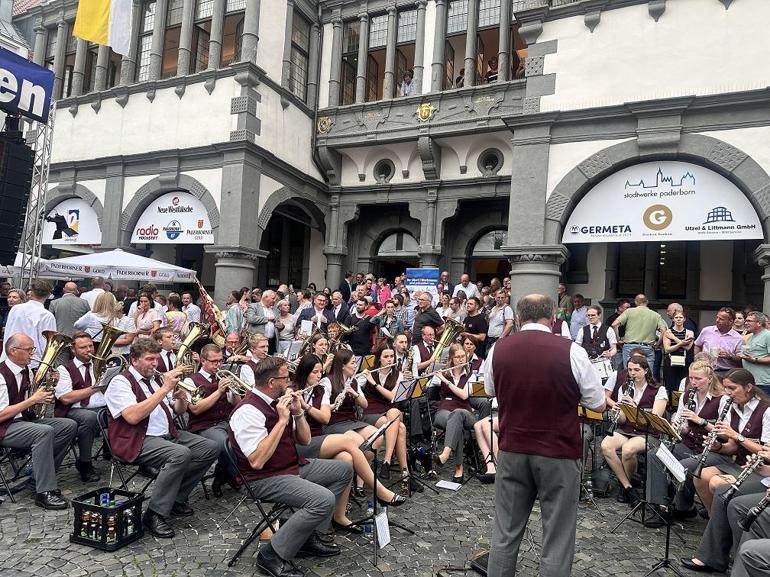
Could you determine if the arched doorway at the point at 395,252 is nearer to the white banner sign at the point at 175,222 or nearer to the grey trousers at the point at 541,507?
the white banner sign at the point at 175,222

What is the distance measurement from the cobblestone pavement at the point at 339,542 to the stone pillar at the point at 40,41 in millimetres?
18079

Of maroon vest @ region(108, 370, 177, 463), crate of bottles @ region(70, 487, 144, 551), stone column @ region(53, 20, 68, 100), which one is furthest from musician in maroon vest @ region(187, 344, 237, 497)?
stone column @ region(53, 20, 68, 100)

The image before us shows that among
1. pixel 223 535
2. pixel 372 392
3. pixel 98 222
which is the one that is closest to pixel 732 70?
pixel 372 392

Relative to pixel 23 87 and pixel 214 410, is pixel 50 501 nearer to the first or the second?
pixel 214 410

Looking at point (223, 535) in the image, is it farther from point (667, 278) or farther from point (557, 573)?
point (667, 278)

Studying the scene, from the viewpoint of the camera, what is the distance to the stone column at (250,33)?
14.4 metres

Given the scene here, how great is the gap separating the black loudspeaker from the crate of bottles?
6.79 metres

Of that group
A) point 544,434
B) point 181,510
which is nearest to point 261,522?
point 181,510

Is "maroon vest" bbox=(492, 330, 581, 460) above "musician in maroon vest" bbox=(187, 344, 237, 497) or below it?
above

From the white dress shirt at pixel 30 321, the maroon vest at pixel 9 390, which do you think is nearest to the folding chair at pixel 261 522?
the maroon vest at pixel 9 390

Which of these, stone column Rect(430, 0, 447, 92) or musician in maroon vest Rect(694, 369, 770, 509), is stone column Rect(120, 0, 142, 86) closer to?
stone column Rect(430, 0, 447, 92)

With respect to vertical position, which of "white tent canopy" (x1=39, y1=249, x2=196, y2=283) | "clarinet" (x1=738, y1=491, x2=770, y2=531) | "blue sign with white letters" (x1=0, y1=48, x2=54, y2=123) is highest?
"blue sign with white letters" (x1=0, y1=48, x2=54, y2=123)

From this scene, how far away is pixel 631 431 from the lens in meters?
6.34

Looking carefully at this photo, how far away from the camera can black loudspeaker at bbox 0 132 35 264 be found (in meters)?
9.52
